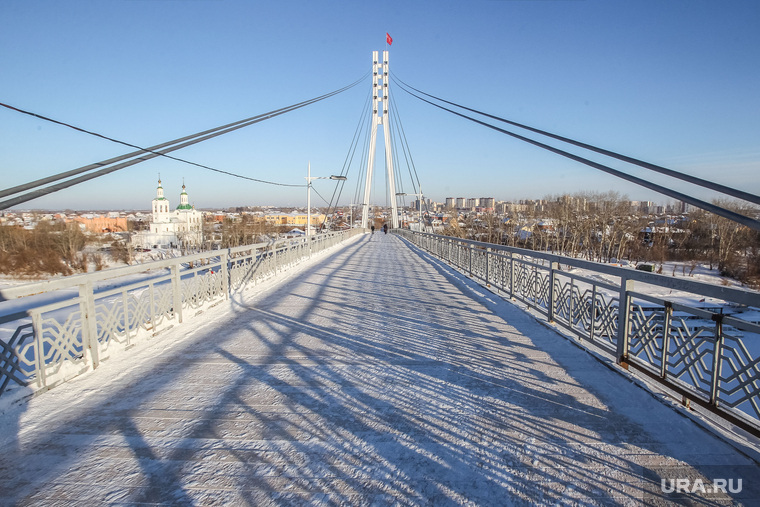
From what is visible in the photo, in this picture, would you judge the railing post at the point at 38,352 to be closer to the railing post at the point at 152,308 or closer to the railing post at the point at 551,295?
the railing post at the point at 152,308

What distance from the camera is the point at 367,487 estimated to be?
231 cm

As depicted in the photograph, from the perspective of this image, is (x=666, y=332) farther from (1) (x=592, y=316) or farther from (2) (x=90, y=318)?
(2) (x=90, y=318)

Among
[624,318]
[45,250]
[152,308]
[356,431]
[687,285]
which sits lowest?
[45,250]

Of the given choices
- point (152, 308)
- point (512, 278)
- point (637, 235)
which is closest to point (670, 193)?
point (512, 278)

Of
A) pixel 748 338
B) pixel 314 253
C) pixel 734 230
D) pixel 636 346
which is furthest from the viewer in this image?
pixel 734 230

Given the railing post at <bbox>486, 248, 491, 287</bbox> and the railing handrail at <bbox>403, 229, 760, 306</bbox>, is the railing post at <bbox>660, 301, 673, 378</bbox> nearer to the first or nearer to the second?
the railing handrail at <bbox>403, 229, 760, 306</bbox>

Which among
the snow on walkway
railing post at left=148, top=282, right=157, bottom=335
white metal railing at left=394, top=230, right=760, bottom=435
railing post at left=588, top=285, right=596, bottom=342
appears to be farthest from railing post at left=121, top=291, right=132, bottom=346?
railing post at left=588, top=285, right=596, bottom=342

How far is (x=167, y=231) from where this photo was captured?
85812 mm

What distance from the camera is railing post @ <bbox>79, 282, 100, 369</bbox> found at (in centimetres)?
407

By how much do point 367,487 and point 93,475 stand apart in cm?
160

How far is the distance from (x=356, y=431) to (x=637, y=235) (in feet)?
222

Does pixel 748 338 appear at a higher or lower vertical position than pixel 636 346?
lower

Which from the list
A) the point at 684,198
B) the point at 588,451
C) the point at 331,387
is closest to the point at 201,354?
the point at 331,387

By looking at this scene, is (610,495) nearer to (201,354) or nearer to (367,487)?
(367,487)
